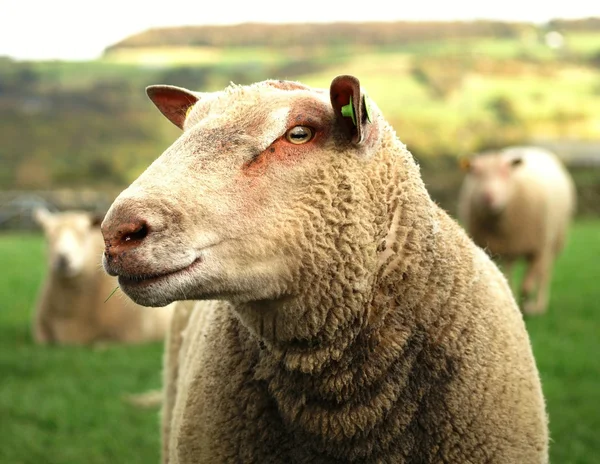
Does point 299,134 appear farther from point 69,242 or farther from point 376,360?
point 69,242

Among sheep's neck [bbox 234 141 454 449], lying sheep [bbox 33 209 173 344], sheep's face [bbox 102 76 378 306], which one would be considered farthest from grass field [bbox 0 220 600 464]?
sheep's face [bbox 102 76 378 306]

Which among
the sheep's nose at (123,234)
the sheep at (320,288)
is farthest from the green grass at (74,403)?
the sheep's nose at (123,234)


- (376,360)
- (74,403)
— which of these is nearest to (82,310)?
(74,403)

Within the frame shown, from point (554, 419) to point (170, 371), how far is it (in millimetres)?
2796

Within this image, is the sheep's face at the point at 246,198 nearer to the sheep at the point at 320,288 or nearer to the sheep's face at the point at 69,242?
the sheep at the point at 320,288

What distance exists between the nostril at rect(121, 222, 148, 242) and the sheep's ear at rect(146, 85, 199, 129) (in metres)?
0.80

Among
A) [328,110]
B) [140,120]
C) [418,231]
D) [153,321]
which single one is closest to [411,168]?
[418,231]

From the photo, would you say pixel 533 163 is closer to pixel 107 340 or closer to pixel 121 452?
pixel 107 340

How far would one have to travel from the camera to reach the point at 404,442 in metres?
2.38

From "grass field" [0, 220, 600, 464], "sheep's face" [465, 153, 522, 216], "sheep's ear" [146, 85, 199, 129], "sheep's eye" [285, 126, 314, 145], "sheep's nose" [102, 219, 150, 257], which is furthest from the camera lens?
"sheep's face" [465, 153, 522, 216]

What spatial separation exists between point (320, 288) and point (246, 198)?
34 cm

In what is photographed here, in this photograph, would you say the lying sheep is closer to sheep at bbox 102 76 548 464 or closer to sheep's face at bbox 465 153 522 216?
sheep's face at bbox 465 153 522 216

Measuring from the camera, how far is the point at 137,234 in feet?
6.57

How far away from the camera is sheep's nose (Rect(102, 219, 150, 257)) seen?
1967 millimetres
